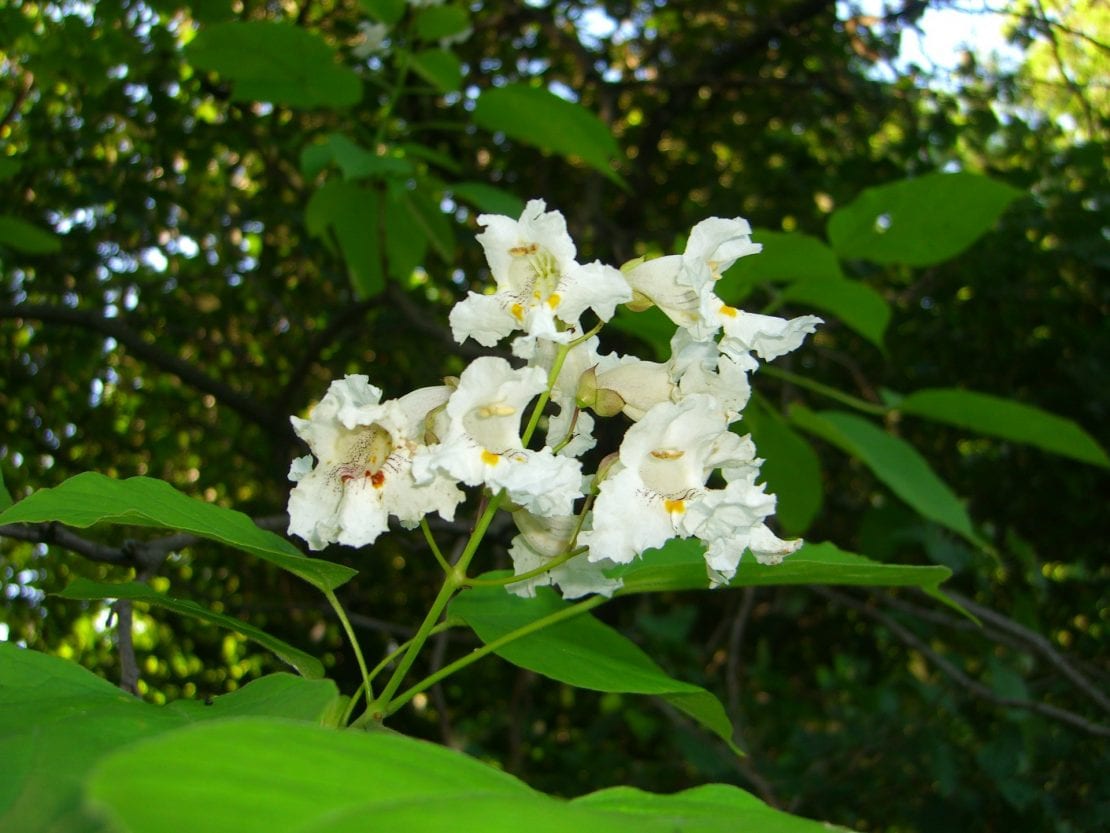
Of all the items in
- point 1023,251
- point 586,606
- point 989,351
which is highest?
point 586,606

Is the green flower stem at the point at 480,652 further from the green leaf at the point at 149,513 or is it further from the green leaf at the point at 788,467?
the green leaf at the point at 788,467

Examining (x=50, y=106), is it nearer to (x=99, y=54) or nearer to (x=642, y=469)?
(x=99, y=54)

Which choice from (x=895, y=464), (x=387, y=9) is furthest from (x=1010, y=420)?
(x=387, y=9)

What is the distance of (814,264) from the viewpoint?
5.44 feet

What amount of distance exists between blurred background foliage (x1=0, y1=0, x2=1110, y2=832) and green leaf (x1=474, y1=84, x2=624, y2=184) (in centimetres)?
16

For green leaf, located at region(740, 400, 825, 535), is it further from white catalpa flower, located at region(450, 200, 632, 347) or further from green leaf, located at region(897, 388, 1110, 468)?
white catalpa flower, located at region(450, 200, 632, 347)

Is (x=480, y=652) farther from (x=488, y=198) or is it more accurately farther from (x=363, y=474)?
(x=488, y=198)

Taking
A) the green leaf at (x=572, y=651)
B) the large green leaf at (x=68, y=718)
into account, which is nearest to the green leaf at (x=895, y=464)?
the green leaf at (x=572, y=651)

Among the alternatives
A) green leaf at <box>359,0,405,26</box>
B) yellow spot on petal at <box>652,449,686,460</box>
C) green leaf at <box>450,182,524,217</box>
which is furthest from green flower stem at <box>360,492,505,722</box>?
green leaf at <box>359,0,405,26</box>

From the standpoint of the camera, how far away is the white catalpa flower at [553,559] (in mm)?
823

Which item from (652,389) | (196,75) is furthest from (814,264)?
(196,75)

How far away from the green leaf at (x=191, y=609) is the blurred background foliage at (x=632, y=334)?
1226 mm

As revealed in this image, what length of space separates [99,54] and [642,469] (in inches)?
72.1

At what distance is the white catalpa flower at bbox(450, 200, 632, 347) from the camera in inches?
31.3
